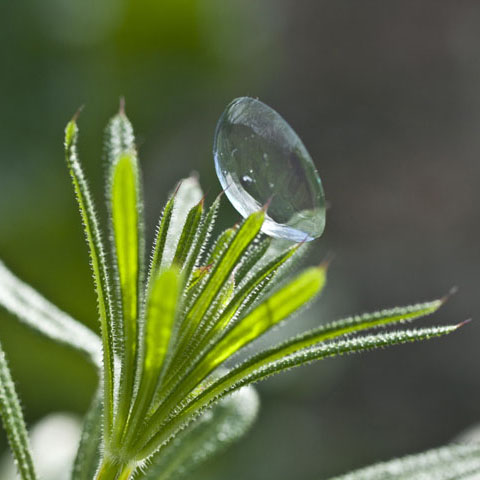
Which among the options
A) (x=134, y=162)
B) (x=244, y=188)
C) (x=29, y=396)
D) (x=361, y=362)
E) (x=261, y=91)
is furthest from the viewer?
(x=261, y=91)

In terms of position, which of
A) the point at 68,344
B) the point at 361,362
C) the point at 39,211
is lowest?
the point at 361,362

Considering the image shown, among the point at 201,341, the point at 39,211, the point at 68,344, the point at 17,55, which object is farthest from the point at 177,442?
the point at 17,55

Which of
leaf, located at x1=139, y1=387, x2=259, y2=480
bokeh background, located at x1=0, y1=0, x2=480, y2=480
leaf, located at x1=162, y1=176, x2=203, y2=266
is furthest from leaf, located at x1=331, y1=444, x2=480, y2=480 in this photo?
bokeh background, located at x1=0, y1=0, x2=480, y2=480

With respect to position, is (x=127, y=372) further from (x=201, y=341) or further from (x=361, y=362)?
(x=361, y=362)

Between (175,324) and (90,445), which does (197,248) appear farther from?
(90,445)

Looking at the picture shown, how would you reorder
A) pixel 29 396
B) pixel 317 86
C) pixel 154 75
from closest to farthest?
pixel 29 396
pixel 154 75
pixel 317 86

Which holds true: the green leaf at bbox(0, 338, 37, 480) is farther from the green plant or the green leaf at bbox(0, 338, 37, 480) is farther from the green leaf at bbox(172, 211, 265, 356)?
the green leaf at bbox(172, 211, 265, 356)
